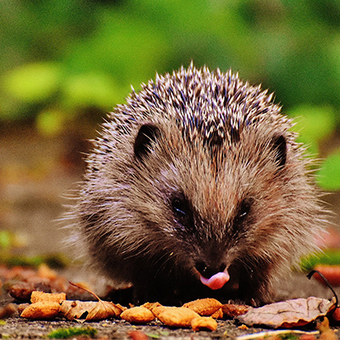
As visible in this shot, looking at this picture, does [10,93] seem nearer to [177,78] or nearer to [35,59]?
[35,59]

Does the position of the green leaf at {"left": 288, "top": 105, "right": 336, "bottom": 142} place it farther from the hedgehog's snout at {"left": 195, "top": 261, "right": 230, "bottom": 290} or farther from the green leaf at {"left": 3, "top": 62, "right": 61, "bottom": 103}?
the green leaf at {"left": 3, "top": 62, "right": 61, "bottom": 103}

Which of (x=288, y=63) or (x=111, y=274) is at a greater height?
(x=288, y=63)

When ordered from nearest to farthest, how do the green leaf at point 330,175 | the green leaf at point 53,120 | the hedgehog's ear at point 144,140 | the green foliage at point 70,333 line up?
the green foliage at point 70,333, the hedgehog's ear at point 144,140, the green leaf at point 330,175, the green leaf at point 53,120

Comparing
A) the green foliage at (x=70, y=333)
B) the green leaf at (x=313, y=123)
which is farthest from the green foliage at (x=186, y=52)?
the green foliage at (x=70, y=333)

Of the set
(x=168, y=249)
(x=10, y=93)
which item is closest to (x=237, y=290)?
(x=168, y=249)

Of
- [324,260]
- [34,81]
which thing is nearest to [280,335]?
[324,260]

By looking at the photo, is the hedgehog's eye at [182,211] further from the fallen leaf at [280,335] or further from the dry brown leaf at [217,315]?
the fallen leaf at [280,335]
